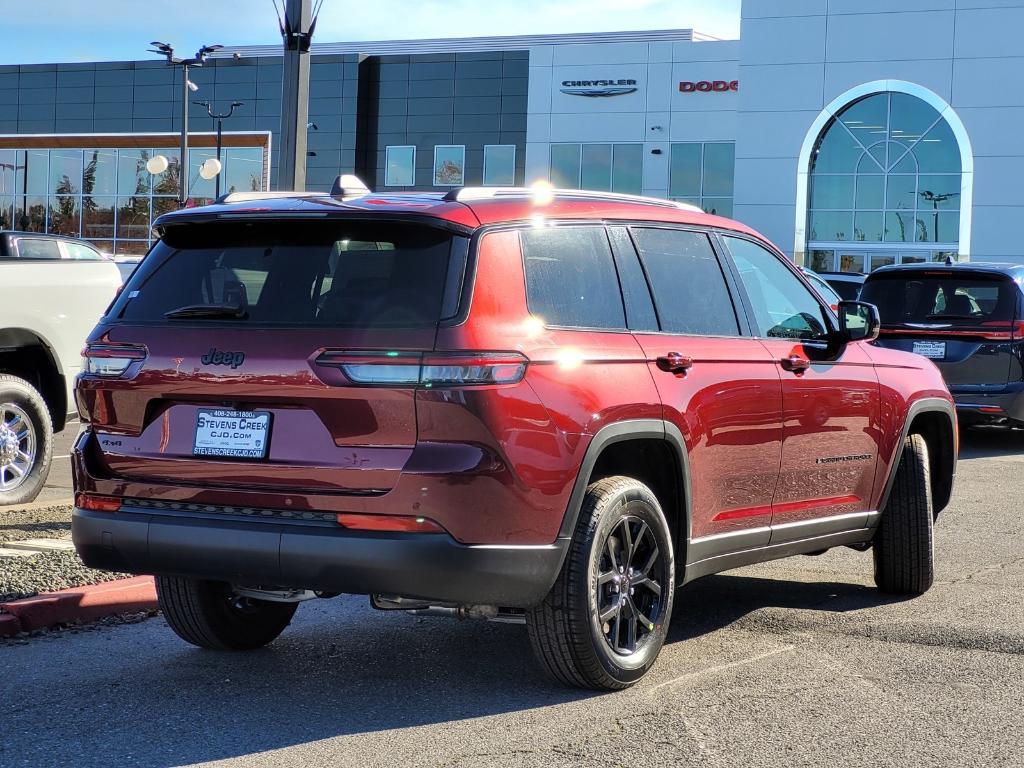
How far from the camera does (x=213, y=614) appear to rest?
5.63 m

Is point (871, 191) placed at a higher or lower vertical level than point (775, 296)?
higher

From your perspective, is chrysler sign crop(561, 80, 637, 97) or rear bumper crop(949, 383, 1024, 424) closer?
rear bumper crop(949, 383, 1024, 424)

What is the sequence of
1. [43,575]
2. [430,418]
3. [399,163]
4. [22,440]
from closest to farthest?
[430,418]
[43,575]
[22,440]
[399,163]

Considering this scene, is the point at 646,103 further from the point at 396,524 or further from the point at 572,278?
the point at 396,524

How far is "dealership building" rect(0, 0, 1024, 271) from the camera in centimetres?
4222

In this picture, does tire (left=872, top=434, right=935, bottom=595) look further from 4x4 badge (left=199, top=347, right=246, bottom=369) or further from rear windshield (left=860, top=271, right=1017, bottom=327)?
rear windshield (left=860, top=271, right=1017, bottom=327)

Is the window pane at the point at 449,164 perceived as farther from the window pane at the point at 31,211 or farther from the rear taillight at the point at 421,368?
the rear taillight at the point at 421,368

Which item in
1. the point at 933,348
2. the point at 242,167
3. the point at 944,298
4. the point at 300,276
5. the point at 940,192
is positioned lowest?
the point at 933,348

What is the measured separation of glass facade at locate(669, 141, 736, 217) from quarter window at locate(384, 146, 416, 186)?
12414 millimetres

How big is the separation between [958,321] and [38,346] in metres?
8.66

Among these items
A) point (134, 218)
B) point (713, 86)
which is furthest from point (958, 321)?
point (134, 218)

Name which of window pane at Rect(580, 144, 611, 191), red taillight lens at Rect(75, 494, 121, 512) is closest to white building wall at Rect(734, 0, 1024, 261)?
window pane at Rect(580, 144, 611, 191)

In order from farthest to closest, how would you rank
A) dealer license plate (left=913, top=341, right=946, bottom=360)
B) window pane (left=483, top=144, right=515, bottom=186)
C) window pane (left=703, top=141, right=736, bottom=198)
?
window pane (left=483, top=144, right=515, bottom=186) → window pane (left=703, top=141, right=736, bottom=198) → dealer license plate (left=913, top=341, right=946, bottom=360)

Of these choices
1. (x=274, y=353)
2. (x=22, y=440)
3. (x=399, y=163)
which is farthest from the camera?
(x=399, y=163)
